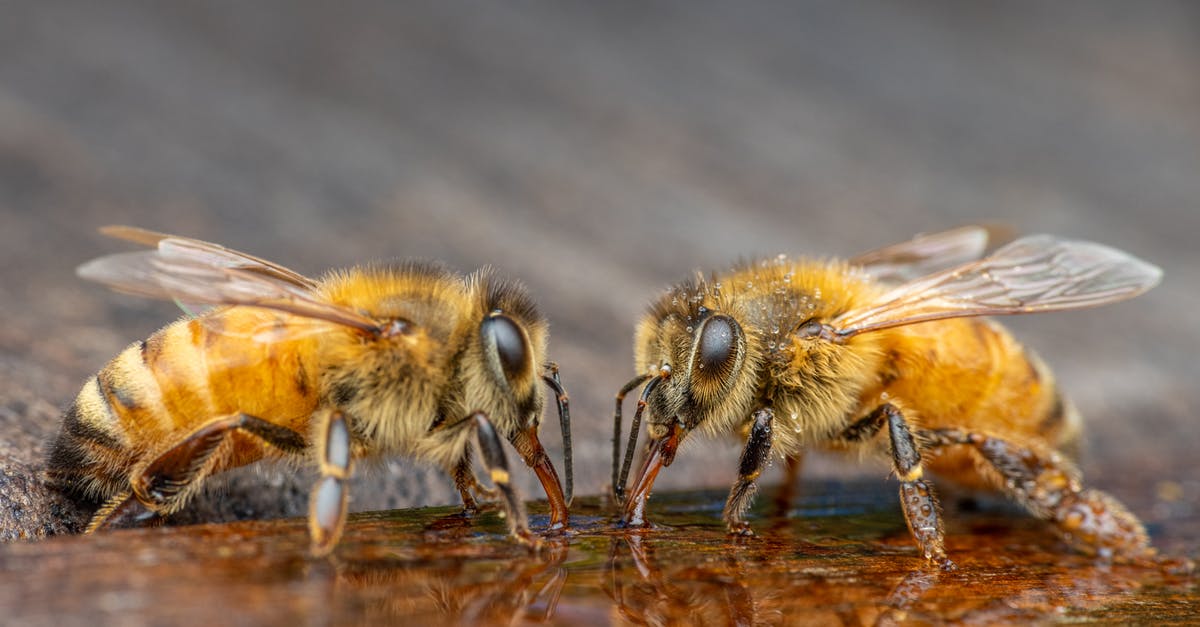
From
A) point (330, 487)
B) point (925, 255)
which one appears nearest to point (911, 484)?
point (925, 255)

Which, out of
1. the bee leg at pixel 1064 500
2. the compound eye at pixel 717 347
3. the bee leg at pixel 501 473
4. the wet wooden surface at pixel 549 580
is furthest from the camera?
the bee leg at pixel 1064 500

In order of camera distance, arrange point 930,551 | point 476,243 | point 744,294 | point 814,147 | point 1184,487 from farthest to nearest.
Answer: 1. point 814,147
2. point 476,243
3. point 1184,487
4. point 744,294
5. point 930,551

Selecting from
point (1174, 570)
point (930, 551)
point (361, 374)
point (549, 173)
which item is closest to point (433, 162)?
point (549, 173)

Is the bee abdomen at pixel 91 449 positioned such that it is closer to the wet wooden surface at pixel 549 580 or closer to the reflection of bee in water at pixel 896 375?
the wet wooden surface at pixel 549 580

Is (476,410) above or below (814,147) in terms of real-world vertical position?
below

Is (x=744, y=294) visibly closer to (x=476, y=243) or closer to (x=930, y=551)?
(x=930, y=551)

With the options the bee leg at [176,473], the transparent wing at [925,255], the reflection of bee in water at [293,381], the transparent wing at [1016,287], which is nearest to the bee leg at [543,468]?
the reflection of bee in water at [293,381]
